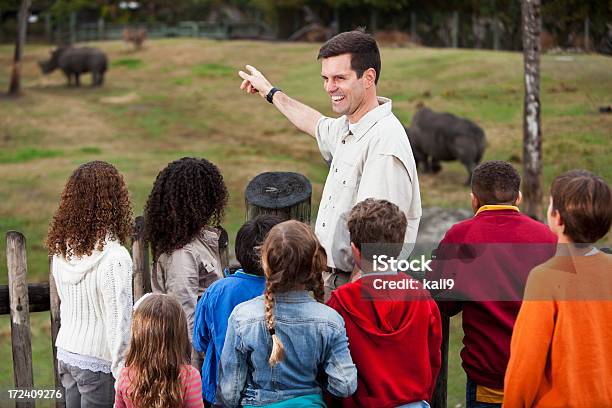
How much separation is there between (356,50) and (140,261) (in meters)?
1.48

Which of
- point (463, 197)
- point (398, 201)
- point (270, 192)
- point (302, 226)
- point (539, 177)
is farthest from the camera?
point (463, 197)

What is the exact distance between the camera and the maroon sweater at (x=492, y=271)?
3906 millimetres

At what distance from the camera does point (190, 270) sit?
14.1 feet

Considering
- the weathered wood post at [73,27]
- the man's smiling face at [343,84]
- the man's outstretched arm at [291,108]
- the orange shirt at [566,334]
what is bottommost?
the weathered wood post at [73,27]

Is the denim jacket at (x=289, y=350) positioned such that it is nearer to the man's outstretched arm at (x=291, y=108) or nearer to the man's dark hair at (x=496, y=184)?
the man's dark hair at (x=496, y=184)

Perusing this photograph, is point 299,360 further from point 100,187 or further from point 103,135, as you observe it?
point 103,135

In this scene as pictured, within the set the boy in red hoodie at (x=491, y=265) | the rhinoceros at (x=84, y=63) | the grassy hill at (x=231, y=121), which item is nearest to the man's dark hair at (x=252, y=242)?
the boy in red hoodie at (x=491, y=265)

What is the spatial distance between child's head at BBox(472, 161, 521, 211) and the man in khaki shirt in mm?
340

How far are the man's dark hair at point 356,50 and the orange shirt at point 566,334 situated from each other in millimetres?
1491

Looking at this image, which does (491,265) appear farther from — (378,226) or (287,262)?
(287,262)

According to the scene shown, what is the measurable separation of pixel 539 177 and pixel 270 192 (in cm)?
938

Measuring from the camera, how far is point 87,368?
165 inches

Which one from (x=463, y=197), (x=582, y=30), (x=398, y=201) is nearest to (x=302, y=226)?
(x=398, y=201)

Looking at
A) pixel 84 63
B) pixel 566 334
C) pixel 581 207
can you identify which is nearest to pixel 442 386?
pixel 566 334
